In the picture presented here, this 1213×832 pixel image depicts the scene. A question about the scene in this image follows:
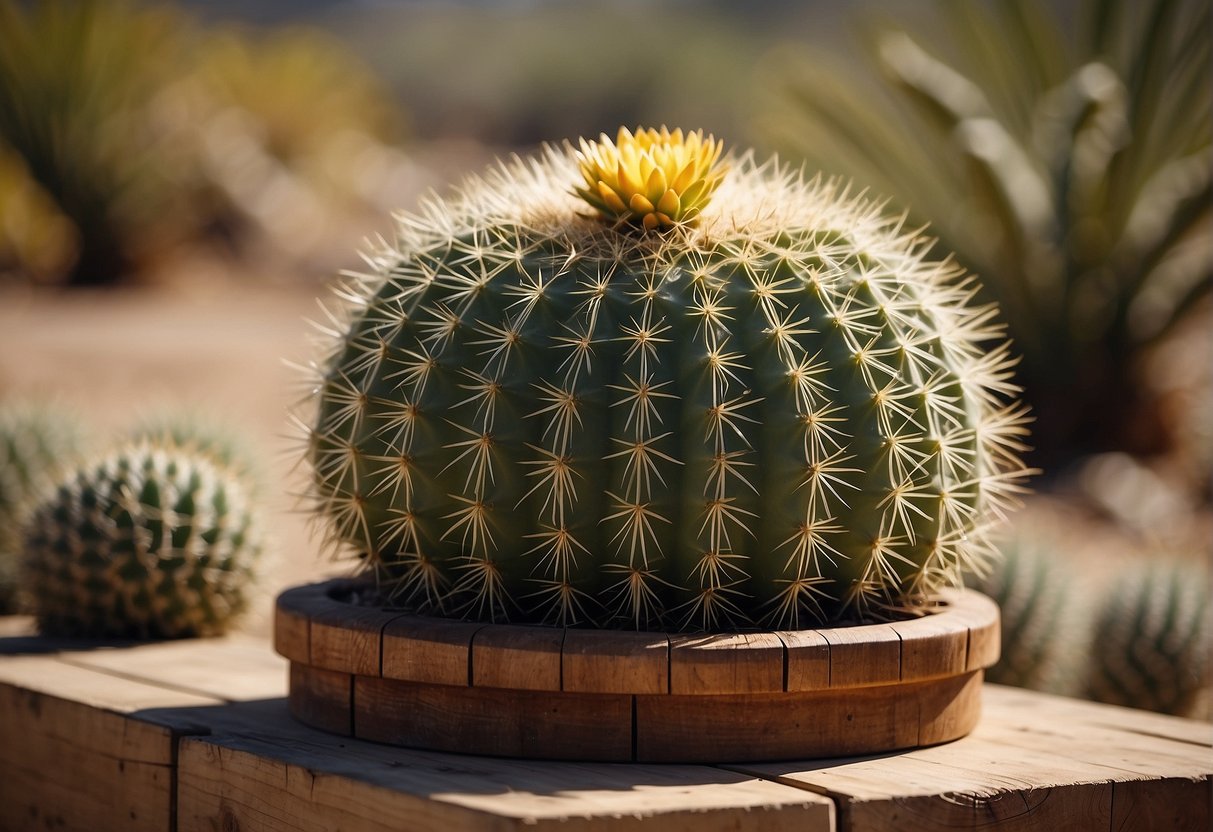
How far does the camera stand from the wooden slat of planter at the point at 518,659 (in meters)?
2.16

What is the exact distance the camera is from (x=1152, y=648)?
3941 mm

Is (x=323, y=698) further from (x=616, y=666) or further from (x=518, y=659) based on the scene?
(x=616, y=666)

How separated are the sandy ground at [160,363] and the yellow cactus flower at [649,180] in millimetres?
3432

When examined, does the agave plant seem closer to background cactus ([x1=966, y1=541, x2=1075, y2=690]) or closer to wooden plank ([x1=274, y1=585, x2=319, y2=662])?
background cactus ([x1=966, y1=541, x2=1075, y2=690])

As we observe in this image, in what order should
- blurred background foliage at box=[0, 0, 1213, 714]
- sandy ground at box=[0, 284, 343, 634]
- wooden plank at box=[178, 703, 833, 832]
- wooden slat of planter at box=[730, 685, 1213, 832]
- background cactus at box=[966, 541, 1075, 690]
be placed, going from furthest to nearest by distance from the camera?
sandy ground at box=[0, 284, 343, 634] → blurred background foliage at box=[0, 0, 1213, 714] → background cactus at box=[966, 541, 1075, 690] → wooden slat of planter at box=[730, 685, 1213, 832] → wooden plank at box=[178, 703, 833, 832]

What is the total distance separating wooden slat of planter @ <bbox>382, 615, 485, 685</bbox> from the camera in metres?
2.21

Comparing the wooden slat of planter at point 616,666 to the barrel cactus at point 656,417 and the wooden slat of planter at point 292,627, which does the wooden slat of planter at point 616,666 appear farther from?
the wooden slat of planter at point 292,627

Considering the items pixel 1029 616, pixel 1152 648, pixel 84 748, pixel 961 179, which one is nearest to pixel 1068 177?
pixel 961 179

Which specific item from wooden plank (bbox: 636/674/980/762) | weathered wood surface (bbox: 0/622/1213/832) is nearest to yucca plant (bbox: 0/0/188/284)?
weathered wood surface (bbox: 0/622/1213/832)

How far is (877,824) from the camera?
2.07 meters

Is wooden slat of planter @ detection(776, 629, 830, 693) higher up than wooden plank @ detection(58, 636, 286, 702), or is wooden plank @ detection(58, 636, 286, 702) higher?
wooden slat of planter @ detection(776, 629, 830, 693)

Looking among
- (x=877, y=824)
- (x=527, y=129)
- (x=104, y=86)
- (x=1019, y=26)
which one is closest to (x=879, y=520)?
(x=877, y=824)

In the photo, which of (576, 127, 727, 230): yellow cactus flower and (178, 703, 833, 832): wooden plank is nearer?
(178, 703, 833, 832): wooden plank

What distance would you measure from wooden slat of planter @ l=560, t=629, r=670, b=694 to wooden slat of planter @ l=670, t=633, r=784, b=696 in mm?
22
